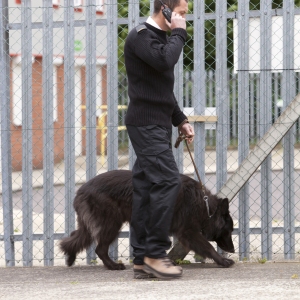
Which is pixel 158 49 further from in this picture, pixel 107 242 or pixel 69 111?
pixel 107 242

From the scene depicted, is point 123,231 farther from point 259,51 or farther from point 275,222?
point 259,51

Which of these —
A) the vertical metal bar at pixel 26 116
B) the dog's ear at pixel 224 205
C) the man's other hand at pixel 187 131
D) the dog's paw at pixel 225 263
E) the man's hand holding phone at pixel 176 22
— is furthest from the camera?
the vertical metal bar at pixel 26 116

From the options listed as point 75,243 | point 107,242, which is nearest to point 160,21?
point 107,242

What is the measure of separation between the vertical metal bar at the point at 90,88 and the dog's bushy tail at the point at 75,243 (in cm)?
57

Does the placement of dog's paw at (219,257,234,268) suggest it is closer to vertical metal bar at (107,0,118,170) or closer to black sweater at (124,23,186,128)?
vertical metal bar at (107,0,118,170)

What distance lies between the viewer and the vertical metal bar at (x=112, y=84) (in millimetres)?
6723

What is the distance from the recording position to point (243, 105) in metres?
6.75

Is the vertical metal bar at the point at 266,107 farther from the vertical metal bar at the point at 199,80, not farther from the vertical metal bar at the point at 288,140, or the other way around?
the vertical metal bar at the point at 199,80

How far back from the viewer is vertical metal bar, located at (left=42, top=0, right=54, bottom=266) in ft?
22.2

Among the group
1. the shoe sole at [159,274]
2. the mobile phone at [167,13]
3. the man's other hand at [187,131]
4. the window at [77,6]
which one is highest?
the window at [77,6]

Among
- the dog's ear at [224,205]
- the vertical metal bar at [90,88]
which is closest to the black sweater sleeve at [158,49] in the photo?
the vertical metal bar at [90,88]

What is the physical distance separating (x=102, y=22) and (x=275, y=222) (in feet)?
8.18

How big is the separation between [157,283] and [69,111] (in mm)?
1988

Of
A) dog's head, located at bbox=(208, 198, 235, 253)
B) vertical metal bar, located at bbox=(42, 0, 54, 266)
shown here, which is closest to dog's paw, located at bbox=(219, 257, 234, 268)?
dog's head, located at bbox=(208, 198, 235, 253)
